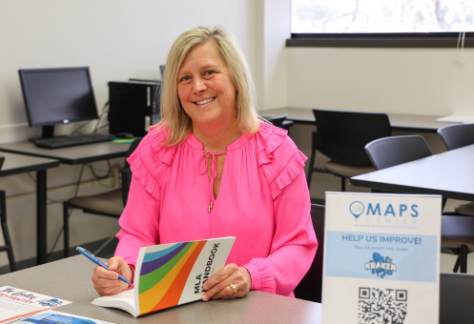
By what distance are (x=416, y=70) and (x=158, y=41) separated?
2019 millimetres

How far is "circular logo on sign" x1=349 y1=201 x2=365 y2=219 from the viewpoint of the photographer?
0.78m

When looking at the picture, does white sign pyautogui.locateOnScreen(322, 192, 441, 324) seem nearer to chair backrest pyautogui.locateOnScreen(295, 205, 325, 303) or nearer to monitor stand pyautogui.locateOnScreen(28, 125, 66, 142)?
chair backrest pyautogui.locateOnScreen(295, 205, 325, 303)

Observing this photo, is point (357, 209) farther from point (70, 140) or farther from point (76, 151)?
point (70, 140)

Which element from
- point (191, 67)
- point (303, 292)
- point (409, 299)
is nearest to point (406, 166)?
point (303, 292)

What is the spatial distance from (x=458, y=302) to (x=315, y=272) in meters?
0.57

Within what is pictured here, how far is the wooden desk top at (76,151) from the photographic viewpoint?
283 cm

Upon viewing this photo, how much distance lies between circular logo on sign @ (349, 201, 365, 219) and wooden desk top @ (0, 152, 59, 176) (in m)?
2.13

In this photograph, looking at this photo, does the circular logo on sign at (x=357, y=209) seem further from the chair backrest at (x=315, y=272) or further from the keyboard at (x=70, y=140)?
the keyboard at (x=70, y=140)

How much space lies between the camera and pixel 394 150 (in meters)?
2.55

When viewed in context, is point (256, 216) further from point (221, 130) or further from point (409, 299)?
point (409, 299)

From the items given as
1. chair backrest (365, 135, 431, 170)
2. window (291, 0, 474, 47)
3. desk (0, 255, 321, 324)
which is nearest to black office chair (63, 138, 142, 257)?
chair backrest (365, 135, 431, 170)

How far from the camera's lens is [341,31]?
15.5ft

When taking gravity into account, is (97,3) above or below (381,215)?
above

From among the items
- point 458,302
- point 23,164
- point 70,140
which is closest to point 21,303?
point 458,302
